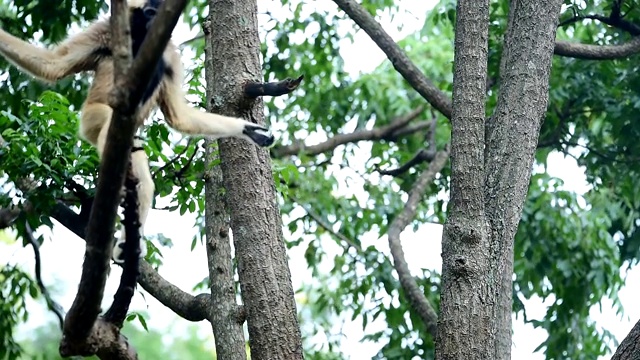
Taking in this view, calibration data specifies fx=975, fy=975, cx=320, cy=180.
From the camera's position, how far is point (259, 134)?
15.2 feet

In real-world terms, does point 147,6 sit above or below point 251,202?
above

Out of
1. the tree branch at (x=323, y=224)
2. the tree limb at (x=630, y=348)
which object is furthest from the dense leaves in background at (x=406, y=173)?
the tree limb at (x=630, y=348)

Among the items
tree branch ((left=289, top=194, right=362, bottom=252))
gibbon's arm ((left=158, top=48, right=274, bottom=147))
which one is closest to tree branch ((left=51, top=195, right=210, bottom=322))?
gibbon's arm ((left=158, top=48, right=274, bottom=147))

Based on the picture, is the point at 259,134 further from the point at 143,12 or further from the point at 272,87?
the point at 143,12

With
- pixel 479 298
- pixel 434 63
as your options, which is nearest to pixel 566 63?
pixel 434 63

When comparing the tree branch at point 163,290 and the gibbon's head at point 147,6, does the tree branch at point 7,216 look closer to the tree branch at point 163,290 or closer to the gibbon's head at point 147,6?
the tree branch at point 163,290

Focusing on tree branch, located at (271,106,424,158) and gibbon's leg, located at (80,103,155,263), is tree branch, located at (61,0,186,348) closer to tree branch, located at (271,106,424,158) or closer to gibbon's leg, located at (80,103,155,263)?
gibbon's leg, located at (80,103,155,263)

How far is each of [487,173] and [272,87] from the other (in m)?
1.26

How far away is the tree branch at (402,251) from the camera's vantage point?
7.12m

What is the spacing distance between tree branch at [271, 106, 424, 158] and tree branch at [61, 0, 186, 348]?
5.92m

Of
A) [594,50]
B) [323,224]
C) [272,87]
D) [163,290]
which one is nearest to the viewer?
[272,87]

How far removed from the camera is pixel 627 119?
25.8 feet

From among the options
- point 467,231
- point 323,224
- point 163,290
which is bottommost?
point 467,231

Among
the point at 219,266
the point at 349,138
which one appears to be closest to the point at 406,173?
the point at 349,138
